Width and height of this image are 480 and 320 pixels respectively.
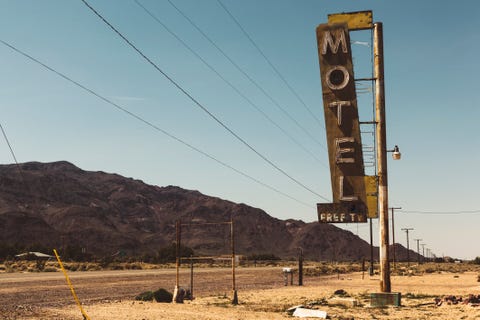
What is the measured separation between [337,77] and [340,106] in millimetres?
1232

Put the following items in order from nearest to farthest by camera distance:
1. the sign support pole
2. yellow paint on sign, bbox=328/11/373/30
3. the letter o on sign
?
the sign support pole, yellow paint on sign, bbox=328/11/373/30, the letter o on sign

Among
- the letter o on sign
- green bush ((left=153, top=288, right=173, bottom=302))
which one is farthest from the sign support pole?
green bush ((left=153, top=288, right=173, bottom=302))

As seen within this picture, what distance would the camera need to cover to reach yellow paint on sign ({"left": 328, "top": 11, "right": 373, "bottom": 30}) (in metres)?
21.2

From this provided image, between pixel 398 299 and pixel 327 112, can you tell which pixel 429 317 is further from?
pixel 327 112

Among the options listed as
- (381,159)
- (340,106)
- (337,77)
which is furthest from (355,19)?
(381,159)

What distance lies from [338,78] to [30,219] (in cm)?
15410

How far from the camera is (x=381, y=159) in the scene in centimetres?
1988

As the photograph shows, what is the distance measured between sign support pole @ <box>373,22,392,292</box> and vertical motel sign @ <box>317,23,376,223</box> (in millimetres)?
1370

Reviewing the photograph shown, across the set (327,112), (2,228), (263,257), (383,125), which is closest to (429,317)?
(383,125)

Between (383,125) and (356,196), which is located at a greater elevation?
(383,125)

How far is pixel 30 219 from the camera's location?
159m

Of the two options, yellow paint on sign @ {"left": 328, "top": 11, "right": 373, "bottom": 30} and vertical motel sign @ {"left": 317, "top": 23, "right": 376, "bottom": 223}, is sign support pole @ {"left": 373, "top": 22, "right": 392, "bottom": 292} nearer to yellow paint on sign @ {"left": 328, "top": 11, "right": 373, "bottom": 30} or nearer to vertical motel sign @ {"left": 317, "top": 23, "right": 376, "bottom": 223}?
yellow paint on sign @ {"left": 328, "top": 11, "right": 373, "bottom": 30}

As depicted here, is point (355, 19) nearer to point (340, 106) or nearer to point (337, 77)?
point (337, 77)

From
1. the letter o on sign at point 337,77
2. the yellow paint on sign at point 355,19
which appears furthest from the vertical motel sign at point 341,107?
the yellow paint on sign at point 355,19
